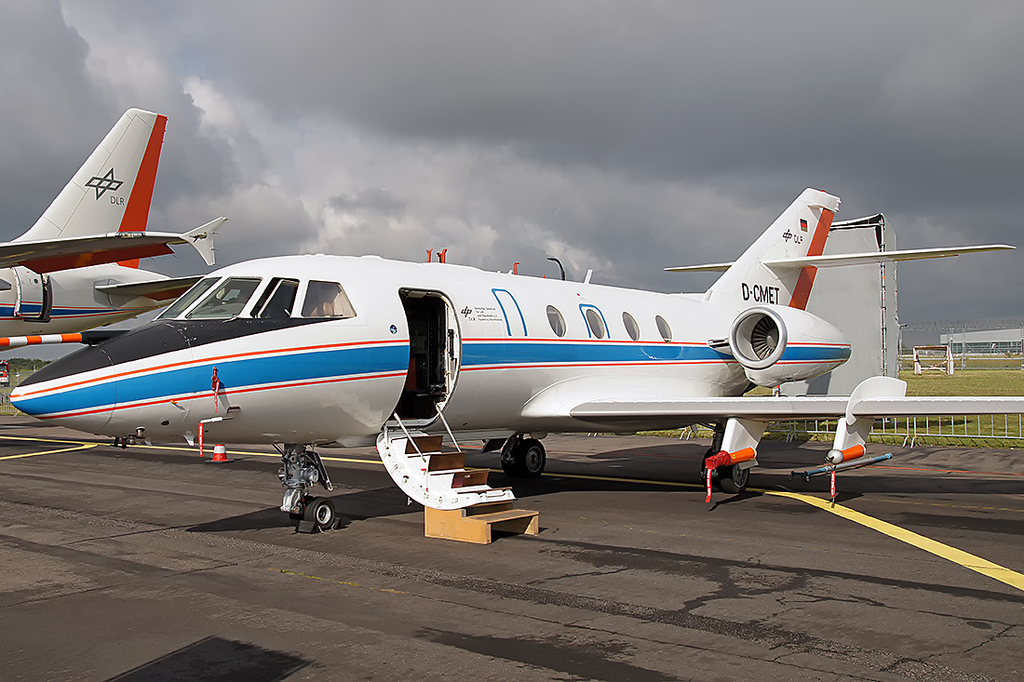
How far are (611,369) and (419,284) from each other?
4.07 m

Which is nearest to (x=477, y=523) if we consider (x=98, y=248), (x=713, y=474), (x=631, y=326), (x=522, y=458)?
(x=713, y=474)

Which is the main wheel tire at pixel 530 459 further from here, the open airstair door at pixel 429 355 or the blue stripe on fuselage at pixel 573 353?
the open airstair door at pixel 429 355

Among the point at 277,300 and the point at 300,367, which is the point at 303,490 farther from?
the point at 277,300

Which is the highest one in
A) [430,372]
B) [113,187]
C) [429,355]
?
[113,187]

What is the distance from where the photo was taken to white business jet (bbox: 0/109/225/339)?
2183cm

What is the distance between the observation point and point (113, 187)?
22.5 metres

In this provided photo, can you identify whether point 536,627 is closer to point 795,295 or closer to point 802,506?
point 802,506

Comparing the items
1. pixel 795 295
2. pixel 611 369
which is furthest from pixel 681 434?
pixel 611 369

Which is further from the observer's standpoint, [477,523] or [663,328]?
[663,328]

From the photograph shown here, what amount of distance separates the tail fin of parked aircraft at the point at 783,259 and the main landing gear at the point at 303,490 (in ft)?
Result: 33.4

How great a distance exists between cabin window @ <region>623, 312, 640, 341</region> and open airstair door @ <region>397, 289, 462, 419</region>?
3.97 m

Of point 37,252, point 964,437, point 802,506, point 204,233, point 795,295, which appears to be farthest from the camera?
point 964,437

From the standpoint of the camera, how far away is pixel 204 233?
48.2ft

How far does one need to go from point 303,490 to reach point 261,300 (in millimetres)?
2375
